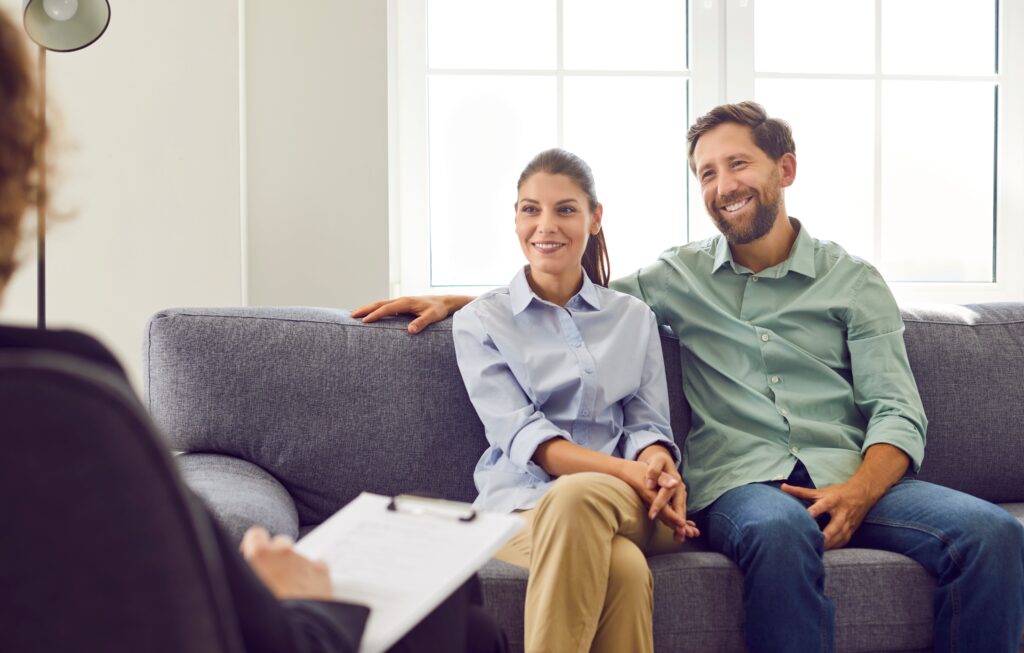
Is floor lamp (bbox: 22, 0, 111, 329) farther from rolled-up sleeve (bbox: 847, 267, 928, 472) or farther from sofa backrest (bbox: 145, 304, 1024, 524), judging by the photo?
rolled-up sleeve (bbox: 847, 267, 928, 472)

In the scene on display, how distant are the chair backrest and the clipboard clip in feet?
1.29

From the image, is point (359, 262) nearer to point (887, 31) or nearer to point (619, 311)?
point (619, 311)

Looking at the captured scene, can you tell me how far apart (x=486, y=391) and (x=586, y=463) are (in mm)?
254

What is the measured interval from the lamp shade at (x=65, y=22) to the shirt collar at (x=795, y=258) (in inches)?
54.3

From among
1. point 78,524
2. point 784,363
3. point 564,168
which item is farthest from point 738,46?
point 78,524

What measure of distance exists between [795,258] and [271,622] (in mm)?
1663

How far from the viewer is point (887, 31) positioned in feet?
9.52

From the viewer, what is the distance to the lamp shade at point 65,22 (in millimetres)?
1911

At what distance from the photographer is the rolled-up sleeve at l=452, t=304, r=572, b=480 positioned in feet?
5.63

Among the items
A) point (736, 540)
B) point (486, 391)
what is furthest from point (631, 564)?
point (486, 391)

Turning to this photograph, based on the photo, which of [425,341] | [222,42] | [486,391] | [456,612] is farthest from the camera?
[222,42]

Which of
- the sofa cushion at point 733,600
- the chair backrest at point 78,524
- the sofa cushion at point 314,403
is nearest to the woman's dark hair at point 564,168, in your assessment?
the sofa cushion at point 314,403

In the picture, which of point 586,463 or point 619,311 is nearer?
point 586,463

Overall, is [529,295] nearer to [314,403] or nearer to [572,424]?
[572,424]
